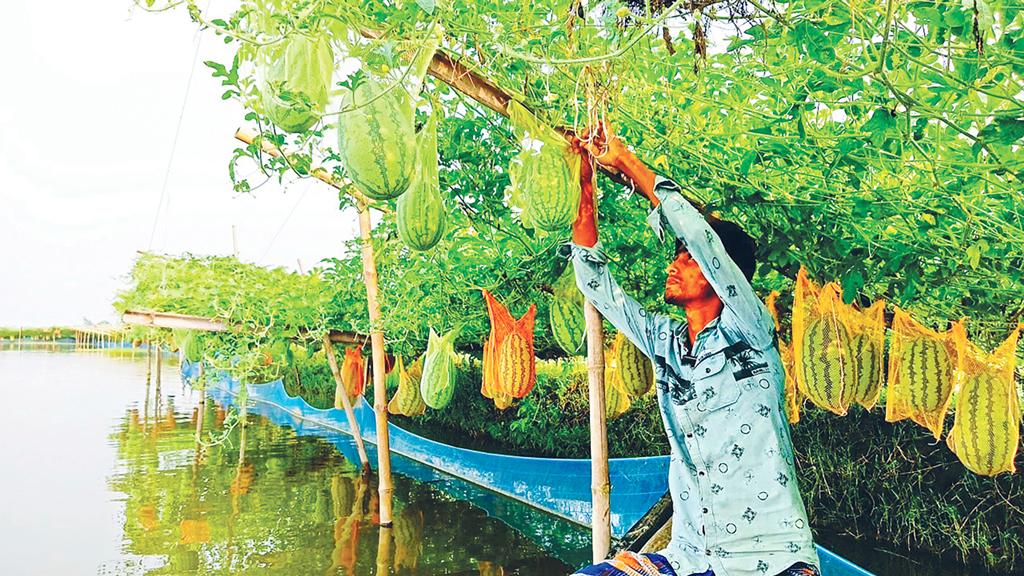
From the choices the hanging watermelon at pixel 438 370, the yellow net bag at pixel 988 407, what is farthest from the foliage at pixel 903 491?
the hanging watermelon at pixel 438 370

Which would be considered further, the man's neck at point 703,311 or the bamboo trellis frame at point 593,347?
the man's neck at point 703,311

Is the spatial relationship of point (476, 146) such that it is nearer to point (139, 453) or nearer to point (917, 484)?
point (917, 484)

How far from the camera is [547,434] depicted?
6.70 meters

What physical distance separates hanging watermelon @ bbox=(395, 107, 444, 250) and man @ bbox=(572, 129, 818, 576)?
1.61 feet

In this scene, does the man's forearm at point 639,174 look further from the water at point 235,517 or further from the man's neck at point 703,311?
the water at point 235,517

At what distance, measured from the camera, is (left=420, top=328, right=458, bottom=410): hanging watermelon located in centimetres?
424

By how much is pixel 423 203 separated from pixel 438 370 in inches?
115

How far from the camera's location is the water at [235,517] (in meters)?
4.70

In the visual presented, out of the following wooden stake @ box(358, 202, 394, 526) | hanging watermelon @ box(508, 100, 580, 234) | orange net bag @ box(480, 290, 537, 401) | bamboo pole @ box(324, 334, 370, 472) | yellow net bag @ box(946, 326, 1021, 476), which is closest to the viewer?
hanging watermelon @ box(508, 100, 580, 234)

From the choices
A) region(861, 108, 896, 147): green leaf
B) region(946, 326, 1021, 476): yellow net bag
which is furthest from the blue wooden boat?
region(861, 108, 896, 147): green leaf

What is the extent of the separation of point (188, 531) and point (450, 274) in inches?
136

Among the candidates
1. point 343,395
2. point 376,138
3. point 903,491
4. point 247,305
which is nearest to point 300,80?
point 376,138

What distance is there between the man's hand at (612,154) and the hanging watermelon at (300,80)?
30.5 inches

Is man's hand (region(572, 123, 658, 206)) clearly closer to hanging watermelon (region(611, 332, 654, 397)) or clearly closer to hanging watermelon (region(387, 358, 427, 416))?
hanging watermelon (region(611, 332, 654, 397))
